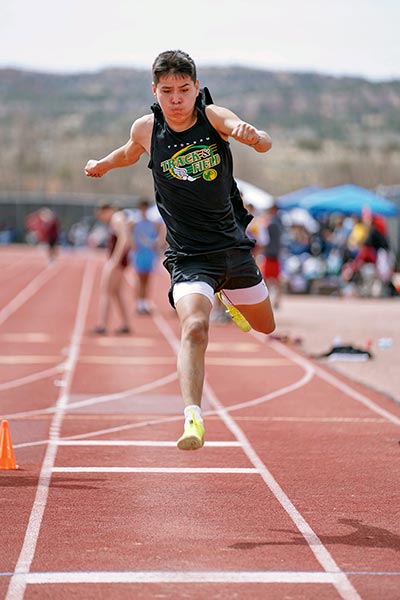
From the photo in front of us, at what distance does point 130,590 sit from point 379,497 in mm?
2257

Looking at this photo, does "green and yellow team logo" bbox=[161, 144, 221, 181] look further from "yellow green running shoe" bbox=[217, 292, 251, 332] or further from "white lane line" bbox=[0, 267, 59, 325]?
"white lane line" bbox=[0, 267, 59, 325]

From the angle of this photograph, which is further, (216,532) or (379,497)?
(379,497)

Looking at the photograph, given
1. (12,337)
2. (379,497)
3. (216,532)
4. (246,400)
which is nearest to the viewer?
(216,532)

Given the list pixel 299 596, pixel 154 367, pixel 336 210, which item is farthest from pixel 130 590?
pixel 336 210

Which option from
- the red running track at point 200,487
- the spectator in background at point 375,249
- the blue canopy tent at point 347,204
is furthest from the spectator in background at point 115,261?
the blue canopy tent at point 347,204

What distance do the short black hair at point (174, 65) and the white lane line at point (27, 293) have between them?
1460cm

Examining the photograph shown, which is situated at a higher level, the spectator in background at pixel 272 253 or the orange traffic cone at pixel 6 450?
the orange traffic cone at pixel 6 450

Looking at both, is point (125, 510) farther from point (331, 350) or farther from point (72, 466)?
point (331, 350)

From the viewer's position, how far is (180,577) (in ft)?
15.4

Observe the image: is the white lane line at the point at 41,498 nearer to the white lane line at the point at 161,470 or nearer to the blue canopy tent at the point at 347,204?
the white lane line at the point at 161,470

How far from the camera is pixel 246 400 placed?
428 inches

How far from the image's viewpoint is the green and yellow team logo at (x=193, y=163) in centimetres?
627

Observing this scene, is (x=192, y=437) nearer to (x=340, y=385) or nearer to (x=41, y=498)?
(x=41, y=498)

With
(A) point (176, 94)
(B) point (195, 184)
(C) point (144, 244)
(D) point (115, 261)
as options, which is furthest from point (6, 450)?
(C) point (144, 244)
